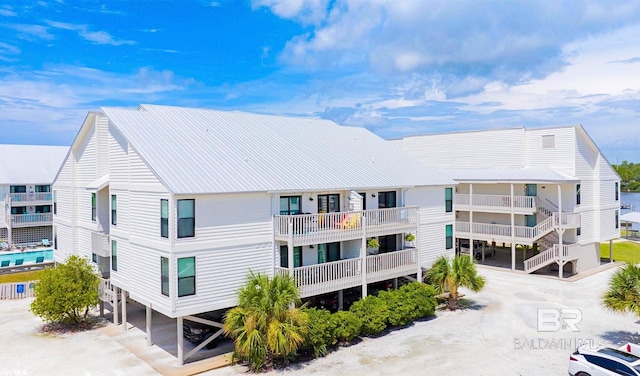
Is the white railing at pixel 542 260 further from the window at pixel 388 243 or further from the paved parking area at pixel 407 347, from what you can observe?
the window at pixel 388 243

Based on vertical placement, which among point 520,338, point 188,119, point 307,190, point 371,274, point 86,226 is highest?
point 188,119

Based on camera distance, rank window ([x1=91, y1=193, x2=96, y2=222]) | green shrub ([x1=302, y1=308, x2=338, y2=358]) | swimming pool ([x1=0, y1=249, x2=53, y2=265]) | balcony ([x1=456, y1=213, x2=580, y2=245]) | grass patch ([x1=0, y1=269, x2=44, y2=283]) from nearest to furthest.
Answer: green shrub ([x1=302, y1=308, x2=338, y2=358]) < window ([x1=91, y1=193, x2=96, y2=222]) < grass patch ([x1=0, y1=269, x2=44, y2=283]) < balcony ([x1=456, y1=213, x2=580, y2=245]) < swimming pool ([x1=0, y1=249, x2=53, y2=265])

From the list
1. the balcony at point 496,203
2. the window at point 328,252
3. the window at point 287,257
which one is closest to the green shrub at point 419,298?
the window at point 328,252

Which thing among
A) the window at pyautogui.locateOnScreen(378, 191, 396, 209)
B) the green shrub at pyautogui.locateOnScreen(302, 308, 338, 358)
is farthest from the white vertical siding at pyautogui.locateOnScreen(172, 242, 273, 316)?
the window at pyautogui.locateOnScreen(378, 191, 396, 209)

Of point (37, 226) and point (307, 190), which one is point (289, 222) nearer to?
point (307, 190)

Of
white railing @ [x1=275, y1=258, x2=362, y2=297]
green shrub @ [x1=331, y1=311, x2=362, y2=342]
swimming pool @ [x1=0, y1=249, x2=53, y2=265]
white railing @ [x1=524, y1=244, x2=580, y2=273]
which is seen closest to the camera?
green shrub @ [x1=331, y1=311, x2=362, y2=342]

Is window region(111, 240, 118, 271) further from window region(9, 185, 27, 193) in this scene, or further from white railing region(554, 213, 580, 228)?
window region(9, 185, 27, 193)

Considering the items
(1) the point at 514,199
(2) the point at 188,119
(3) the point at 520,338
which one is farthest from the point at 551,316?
(2) the point at 188,119
